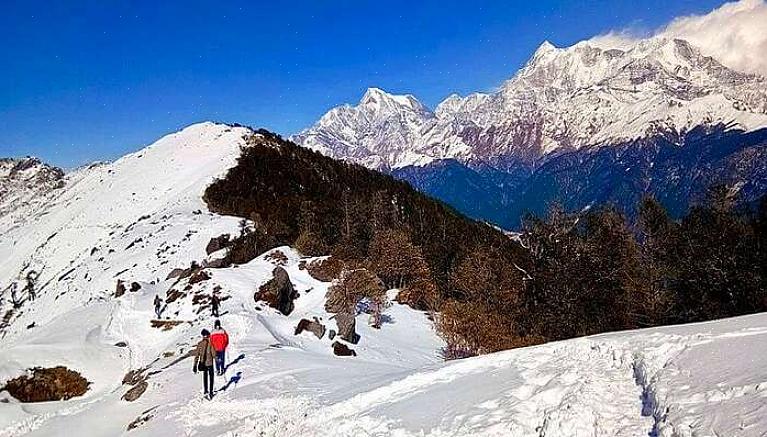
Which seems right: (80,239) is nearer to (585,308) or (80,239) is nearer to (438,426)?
(585,308)

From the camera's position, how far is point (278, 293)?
54375 mm

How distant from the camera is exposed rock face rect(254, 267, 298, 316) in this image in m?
53.7

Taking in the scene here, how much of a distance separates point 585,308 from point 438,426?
42.9 metres

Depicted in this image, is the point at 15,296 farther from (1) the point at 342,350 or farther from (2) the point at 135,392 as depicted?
(2) the point at 135,392

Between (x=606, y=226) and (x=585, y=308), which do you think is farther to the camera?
(x=606, y=226)

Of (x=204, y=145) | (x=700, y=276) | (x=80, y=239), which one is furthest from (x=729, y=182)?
(x=204, y=145)

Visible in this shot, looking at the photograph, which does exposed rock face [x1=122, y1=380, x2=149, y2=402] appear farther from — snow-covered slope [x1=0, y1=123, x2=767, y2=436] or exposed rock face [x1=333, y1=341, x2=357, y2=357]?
exposed rock face [x1=333, y1=341, x2=357, y2=357]

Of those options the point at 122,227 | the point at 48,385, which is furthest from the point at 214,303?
the point at 122,227

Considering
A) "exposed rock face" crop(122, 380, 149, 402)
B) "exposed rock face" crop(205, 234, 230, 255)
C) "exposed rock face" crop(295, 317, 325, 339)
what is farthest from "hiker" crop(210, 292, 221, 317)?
"exposed rock face" crop(205, 234, 230, 255)

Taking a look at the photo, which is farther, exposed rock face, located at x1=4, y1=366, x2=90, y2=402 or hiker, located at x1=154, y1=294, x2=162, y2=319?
hiker, located at x1=154, y1=294, x2=162, y2=319

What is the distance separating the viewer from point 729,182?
57.9 meters

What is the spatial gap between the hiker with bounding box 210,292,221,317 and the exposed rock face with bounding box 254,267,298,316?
382 centimetres

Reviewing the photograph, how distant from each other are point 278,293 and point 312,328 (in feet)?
26.1

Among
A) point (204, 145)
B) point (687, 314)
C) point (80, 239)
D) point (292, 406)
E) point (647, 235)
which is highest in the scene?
point (204, 145)
